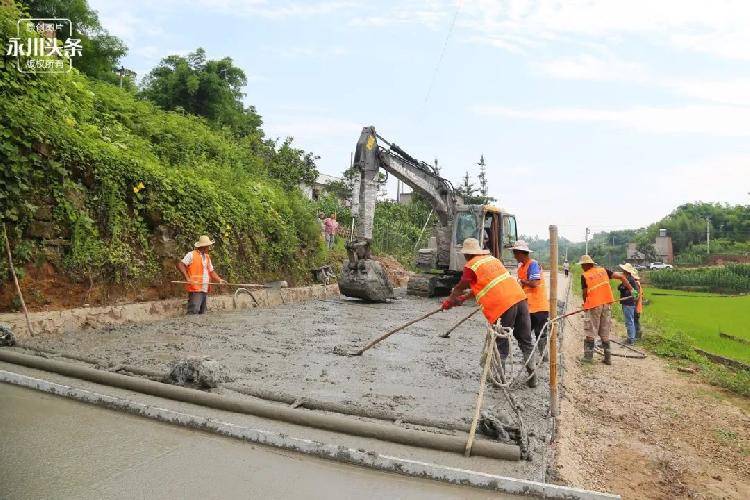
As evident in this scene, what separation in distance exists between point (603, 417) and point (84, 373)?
5.52 metres

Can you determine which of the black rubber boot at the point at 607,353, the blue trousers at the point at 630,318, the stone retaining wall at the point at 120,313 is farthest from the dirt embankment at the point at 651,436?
the stone retaining wall at the point at 120,313

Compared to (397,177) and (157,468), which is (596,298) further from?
(157,468)

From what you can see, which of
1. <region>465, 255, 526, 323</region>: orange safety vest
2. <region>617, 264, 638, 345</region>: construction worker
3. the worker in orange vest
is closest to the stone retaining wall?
<region>465, 255, 526, 323</region>: orange safety vest

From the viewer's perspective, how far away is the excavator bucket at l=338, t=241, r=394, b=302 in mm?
13086

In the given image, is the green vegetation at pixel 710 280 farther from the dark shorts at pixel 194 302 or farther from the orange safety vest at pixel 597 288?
the dark shorts at pixel 194 302

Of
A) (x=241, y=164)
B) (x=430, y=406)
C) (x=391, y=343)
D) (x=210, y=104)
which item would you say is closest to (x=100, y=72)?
(x=210, y=104)

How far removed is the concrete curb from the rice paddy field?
9825 millimetres

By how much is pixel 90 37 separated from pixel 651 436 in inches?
1115

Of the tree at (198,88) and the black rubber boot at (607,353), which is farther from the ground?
the tree at (198,88)

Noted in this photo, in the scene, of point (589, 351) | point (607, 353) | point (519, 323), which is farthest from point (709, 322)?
point (519, 323)

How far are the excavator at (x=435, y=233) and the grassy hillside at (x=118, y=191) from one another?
215cm

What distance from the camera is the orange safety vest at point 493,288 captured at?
576cm

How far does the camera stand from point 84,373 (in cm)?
486

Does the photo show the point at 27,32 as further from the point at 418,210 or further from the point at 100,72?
the point at 418,210
